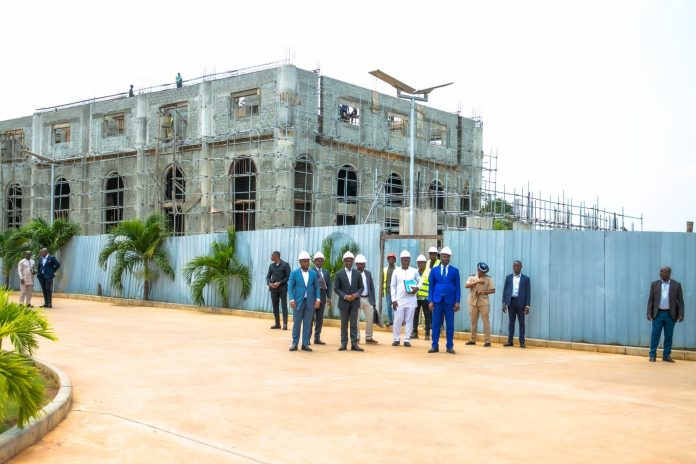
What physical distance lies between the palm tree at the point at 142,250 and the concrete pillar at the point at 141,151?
397 inches

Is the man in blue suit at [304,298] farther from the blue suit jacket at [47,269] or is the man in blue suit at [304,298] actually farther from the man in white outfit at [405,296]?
the blue suit jacket at [47,269]

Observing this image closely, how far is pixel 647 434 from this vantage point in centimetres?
694

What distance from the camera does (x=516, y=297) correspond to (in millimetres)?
14469

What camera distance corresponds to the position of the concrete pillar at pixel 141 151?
117 ft

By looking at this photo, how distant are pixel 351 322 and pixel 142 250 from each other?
13462 millimetres

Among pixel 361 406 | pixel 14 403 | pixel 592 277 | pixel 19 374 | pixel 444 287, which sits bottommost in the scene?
pixel 361 406

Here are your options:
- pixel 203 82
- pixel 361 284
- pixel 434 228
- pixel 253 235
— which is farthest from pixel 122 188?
pixel 361 284

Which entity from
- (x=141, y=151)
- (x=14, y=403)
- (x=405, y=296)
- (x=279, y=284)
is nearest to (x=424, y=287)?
(x=405, y=296)

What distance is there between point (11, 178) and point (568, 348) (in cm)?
3643

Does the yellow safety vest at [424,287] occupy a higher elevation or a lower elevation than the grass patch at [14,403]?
higher

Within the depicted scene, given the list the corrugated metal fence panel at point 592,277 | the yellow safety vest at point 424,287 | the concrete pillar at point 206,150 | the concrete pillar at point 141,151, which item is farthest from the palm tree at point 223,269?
the concrete pillar at point 141,151

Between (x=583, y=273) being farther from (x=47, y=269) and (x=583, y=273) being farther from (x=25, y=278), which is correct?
(x=47, y=269)

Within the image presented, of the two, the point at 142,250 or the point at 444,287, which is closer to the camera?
the point at 444,287

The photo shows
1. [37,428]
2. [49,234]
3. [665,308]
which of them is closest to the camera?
[37,428]
